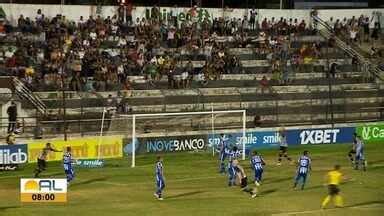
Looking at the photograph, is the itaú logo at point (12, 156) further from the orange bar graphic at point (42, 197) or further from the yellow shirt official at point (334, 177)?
the yellow shirt official at point (334, 177)

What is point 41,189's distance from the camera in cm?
2978

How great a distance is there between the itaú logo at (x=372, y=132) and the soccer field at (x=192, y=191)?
289 inches

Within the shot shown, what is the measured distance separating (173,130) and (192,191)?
1325 cm

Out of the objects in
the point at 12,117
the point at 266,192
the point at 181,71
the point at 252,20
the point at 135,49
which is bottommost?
the point at 266,192

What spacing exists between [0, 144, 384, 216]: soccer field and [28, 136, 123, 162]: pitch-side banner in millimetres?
608

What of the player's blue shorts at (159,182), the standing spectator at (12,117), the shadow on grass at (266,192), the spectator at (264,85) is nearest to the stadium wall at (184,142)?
the standing spectator at (12,117)

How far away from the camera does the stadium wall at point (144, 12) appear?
187 ft

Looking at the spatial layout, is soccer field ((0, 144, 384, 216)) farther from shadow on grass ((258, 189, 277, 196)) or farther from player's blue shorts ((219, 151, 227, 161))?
player's blue shorts ((219, 151, 227, 161))

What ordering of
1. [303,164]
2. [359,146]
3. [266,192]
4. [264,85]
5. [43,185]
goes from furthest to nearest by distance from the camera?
[264,85] < [359,146] < [266,192] < [303,164] < [43,185]

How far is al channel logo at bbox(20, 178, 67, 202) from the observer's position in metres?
29.6

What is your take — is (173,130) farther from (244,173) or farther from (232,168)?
(232,168)

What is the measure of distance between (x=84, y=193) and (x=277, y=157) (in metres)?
16.9

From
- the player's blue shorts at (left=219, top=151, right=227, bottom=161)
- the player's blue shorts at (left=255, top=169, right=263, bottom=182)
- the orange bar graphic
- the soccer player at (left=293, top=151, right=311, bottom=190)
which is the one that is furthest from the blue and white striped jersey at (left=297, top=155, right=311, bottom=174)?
the orange bar graphic

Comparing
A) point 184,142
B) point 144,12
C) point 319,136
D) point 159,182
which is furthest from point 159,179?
point 144,12
